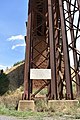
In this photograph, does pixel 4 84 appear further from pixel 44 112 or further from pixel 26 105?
pixel 44 112

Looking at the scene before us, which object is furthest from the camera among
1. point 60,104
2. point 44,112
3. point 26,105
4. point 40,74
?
point 40,74

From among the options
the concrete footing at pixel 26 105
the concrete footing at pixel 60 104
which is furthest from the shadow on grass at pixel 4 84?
the concrete footing at pixel 60 104

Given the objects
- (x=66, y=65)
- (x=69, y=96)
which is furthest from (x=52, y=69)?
(x=69, y=96)

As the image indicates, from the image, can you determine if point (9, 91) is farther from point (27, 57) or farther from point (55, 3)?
point (27, 57)

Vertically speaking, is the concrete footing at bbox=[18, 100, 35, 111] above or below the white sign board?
below

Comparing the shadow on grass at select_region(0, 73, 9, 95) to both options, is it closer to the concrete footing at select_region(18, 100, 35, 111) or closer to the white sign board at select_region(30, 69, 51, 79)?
the white sign board at select_region(30, 69, 51, 79)

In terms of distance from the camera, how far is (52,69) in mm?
9148

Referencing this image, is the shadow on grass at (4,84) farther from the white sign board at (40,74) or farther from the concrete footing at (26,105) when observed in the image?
the concrete footing at (26,105)

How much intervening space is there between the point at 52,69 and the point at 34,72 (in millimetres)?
612

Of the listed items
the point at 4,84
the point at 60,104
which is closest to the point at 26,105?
the point at 60,104

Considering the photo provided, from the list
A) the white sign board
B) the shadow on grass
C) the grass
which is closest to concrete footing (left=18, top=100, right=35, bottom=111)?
the grass

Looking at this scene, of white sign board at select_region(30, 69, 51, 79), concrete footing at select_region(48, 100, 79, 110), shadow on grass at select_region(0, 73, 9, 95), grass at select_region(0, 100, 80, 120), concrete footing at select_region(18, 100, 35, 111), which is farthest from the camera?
shadow on grass at select_region(0, 73, 9, 95)

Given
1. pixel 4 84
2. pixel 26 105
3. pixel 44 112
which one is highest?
pixel 4 84

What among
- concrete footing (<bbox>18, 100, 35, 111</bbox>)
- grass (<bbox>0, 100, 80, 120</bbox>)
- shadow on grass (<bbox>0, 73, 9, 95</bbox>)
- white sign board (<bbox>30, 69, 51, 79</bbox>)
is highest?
shadow on grass (<bbox>0, 73, 9, 95</bbox>)
